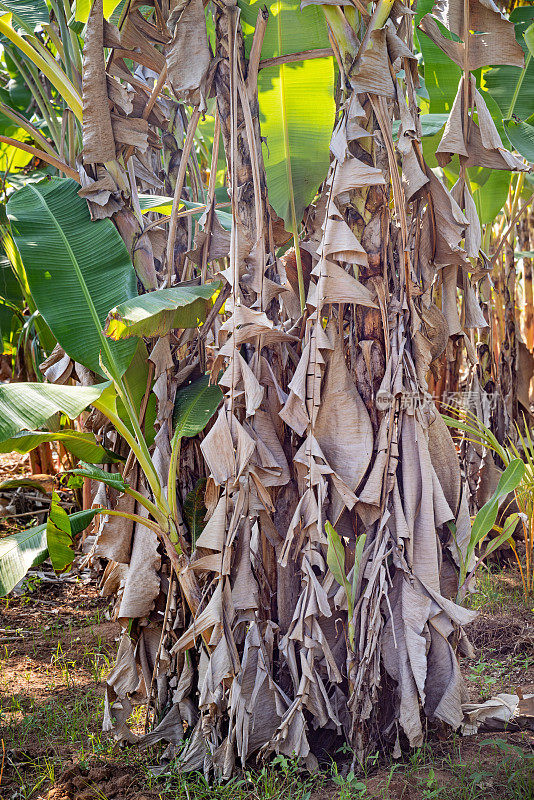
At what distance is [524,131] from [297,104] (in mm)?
1740

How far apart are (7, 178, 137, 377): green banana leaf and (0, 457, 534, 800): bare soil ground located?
122cm

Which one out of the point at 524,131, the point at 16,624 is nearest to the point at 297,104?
the point at 524,131

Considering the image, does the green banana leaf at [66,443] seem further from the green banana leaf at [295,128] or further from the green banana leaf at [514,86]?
the green banana leaf at [514,86]

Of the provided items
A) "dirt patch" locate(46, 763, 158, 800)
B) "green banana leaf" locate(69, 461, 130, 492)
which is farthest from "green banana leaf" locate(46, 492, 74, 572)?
"dirt patch" locate(46, 763, 158, 800)

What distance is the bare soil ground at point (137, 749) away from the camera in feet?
5.87

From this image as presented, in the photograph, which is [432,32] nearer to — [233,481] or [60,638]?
[233,481]

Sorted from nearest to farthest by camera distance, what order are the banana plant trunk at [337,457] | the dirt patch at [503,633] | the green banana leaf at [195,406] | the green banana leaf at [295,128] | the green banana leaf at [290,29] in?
the banana plant trunk at [337,457] < the green banana leaf at [195,406] < the green banana leaf at [290,29] < the green banana leaf at [295,128] < the dirt patch at [503,633]

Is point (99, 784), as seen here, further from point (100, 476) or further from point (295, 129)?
point (295, 129)

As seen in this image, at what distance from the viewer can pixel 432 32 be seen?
1.96 meters

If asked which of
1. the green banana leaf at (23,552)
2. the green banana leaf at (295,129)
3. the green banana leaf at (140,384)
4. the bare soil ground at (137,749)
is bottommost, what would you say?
the bare soil ground at (137,749)

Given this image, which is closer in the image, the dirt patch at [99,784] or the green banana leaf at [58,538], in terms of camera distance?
the green banana leaf at [58,538]

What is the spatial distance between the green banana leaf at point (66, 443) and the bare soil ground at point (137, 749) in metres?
0.95

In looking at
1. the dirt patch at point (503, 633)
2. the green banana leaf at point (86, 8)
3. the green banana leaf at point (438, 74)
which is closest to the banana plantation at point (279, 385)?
the green banana leaf at point (86, 8)

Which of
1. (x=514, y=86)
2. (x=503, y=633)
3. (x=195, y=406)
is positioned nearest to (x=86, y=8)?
(x=195, y=406)
